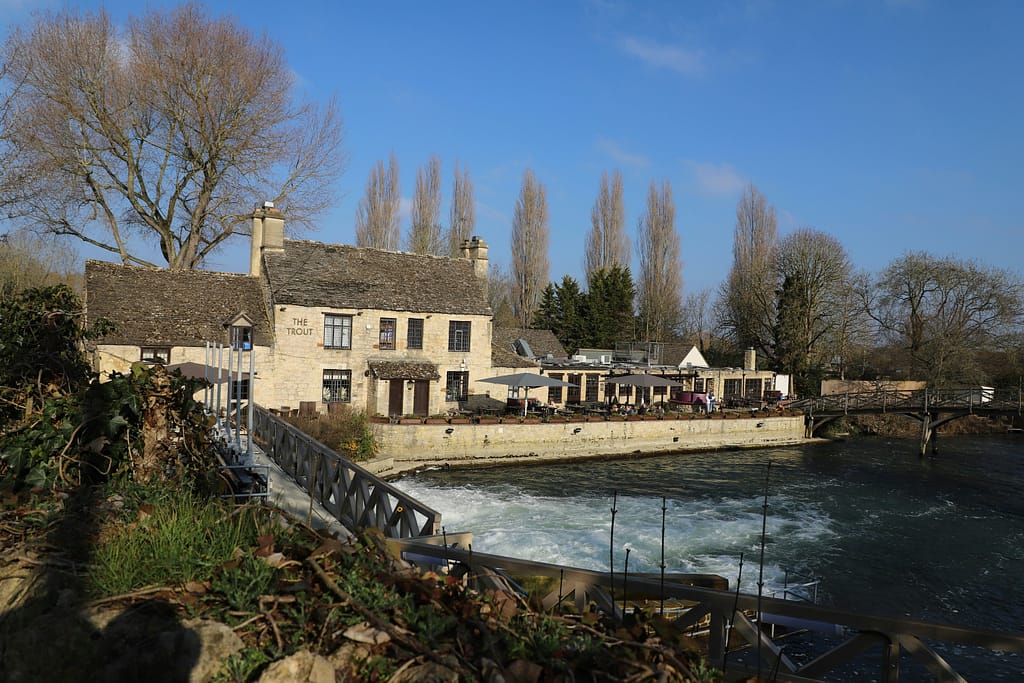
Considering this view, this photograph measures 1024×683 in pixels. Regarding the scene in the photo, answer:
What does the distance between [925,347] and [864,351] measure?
599cm

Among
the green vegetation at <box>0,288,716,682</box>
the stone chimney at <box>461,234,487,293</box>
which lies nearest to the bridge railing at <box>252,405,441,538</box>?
the green vegetation at <box>0,288,716,682</box>

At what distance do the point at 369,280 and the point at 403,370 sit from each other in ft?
15.1

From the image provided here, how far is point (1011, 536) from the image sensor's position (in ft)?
62.4

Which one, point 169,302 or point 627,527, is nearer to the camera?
point 627,527

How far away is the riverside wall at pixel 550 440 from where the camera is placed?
26359mm

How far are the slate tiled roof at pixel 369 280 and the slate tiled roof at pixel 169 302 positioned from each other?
1.48 m

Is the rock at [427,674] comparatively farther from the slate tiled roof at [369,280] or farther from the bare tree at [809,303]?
the bare tree at [809,303]

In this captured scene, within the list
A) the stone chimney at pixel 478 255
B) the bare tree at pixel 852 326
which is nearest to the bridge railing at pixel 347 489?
the stone chimney at pixel 478 255

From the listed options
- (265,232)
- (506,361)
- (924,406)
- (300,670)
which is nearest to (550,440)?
(506,361)

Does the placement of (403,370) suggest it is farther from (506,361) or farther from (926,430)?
(926,430)

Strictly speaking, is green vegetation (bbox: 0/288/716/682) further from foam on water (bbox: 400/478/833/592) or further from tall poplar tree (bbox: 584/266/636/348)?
tall poplar tree (bbox: 584/266/636/348)

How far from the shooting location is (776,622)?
4055 mm

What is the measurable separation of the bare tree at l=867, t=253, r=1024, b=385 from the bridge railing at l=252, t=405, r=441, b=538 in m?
45.6

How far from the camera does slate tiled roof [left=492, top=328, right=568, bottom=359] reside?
46344 mm
